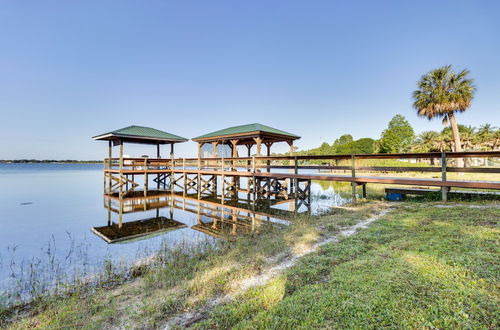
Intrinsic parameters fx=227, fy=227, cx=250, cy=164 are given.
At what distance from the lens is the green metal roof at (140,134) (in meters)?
16.5

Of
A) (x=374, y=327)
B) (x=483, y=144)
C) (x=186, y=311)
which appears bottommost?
(x=186, y=311)

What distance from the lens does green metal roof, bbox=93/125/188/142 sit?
16477mm

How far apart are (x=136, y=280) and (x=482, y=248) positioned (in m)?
5.76

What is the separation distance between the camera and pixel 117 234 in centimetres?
784

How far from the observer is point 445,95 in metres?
23.1

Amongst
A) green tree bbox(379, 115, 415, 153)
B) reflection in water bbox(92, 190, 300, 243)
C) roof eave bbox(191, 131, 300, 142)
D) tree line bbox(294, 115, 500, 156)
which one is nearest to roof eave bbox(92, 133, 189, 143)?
roof eave bbox(191, 131, 300, 142)

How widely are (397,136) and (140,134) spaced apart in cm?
4702

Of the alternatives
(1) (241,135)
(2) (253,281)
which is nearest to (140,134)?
(1) (241,135)

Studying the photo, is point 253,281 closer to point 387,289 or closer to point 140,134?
point 387,289

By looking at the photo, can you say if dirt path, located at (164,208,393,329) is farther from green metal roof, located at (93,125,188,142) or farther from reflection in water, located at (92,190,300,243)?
green metal roof, located at (93,125,188,142)

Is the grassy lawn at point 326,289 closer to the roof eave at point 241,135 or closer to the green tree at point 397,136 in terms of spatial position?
the roof eave at point 241,135

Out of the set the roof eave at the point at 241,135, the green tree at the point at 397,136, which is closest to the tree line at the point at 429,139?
the green tree at the point at 397,136

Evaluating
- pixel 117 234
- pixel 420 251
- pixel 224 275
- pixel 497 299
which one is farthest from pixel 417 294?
pixel 117 234

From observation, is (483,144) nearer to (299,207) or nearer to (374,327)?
(299,207)
